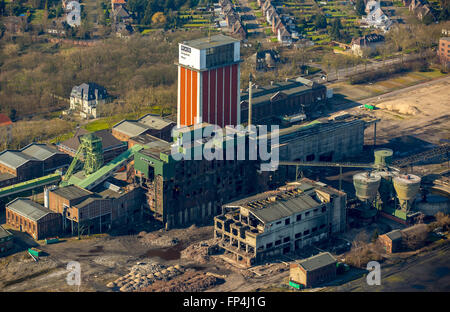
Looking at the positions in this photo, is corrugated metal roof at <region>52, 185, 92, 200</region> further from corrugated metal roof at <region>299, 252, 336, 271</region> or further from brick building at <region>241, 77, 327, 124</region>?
brick building at <region>241, 77, 327, 124</region>

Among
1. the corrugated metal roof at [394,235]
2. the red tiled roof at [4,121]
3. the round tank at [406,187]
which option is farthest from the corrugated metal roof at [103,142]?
the corrugated metal roof at [394,235]

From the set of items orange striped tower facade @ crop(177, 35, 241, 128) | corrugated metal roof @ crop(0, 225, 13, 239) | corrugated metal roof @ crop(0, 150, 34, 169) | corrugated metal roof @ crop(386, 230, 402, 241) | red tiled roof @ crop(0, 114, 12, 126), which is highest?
orange striped tower facade @ crop(177, 35, 241, 128)

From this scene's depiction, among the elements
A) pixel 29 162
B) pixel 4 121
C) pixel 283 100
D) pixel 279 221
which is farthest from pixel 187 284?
pixel 283 100

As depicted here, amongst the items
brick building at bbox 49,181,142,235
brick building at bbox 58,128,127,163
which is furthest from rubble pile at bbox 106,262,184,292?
brick building at bbox 58,128,127,163

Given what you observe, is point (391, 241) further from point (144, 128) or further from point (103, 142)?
point (103, 142)

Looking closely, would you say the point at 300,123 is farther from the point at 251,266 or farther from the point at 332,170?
the point at 251,266

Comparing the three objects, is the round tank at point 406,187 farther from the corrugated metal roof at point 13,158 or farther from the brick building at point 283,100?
the corrugated metal roof at point 13,158
